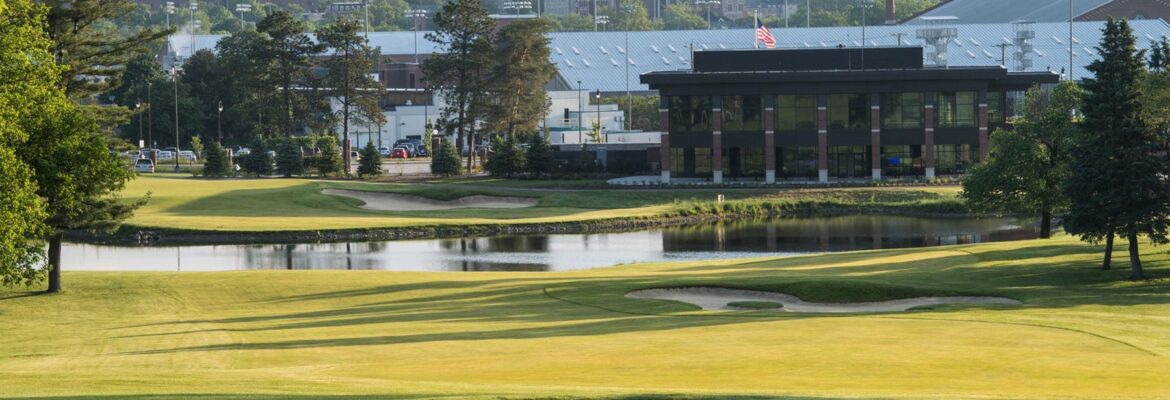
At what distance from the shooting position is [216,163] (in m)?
101

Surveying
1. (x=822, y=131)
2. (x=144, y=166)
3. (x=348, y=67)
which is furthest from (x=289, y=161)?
(x=822, y=131)

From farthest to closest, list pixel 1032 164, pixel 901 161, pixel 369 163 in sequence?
pixel 369 163, pixel 901 161, pixel 1032 164

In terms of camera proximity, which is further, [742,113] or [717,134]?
[742,113]

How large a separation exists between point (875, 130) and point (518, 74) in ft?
105

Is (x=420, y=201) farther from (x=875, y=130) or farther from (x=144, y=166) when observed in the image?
(x=875, y=130)

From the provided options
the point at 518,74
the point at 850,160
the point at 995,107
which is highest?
the point at 518,74

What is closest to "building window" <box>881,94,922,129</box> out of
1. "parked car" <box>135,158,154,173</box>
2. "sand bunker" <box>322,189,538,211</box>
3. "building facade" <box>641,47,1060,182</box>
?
"building facade" <box>641,47,1060,182</box>

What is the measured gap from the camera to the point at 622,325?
33.7 meters

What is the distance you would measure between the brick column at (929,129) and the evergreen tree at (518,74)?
32.8 m

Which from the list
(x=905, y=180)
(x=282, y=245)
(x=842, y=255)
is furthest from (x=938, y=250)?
(x=905, y=180)

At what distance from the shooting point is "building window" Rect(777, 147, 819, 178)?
3772 inches

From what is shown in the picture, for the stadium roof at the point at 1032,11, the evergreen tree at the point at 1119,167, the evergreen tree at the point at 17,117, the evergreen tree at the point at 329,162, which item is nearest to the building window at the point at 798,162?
Result: the evergreen tree at the point at 329,162

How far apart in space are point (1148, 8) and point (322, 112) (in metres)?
107

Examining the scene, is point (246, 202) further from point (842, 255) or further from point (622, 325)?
point (622, 325)
